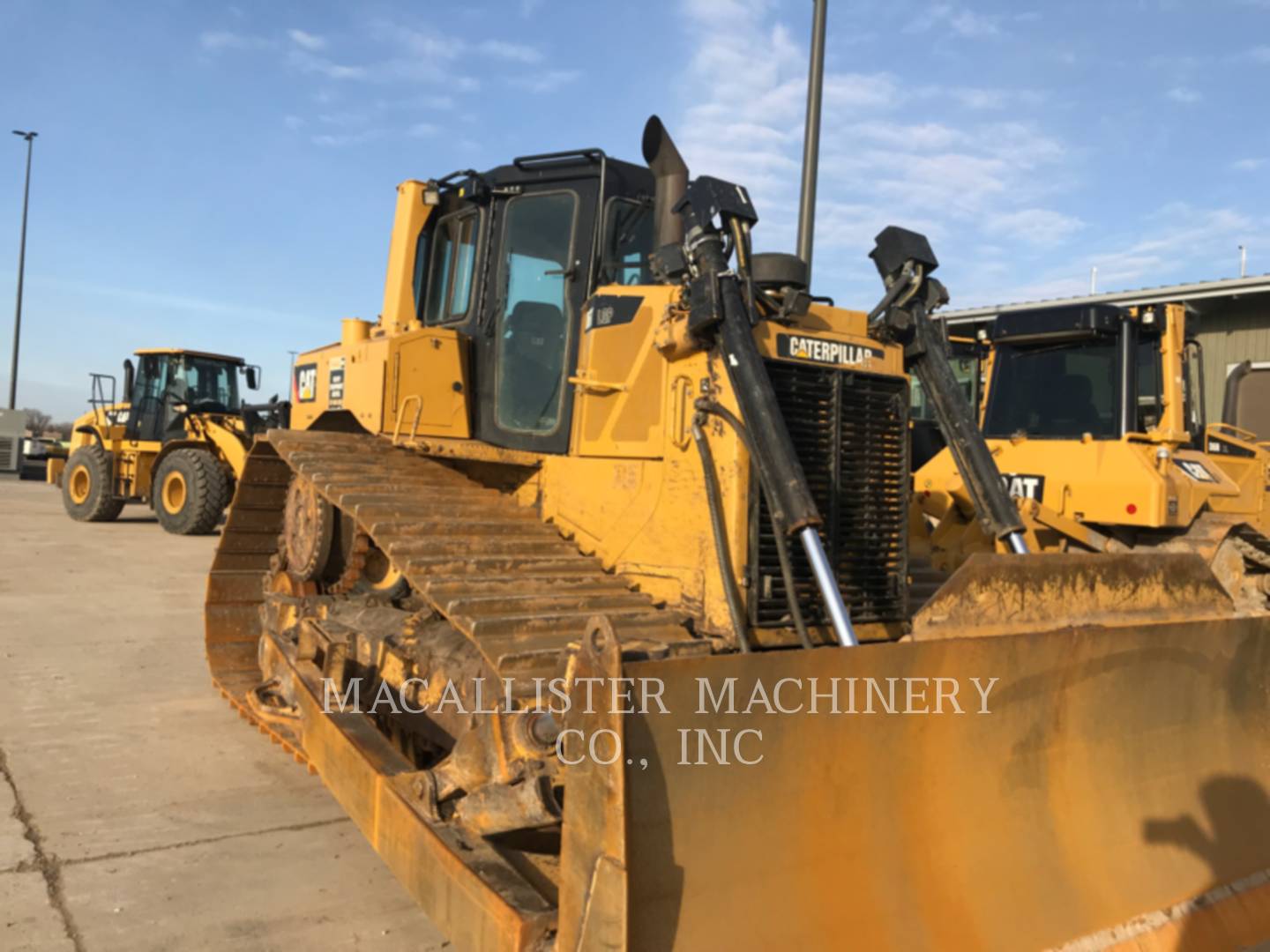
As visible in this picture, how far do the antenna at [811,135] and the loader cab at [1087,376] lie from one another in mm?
2539

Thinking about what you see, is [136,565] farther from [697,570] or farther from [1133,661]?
[1133,661]

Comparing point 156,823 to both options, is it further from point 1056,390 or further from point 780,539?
point 1056,390

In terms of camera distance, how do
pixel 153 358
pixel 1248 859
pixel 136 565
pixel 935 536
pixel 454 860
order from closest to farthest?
pixel 454 860, pixel 1248 859, pixel 935 536, pixel 136 565, pixel 153 358

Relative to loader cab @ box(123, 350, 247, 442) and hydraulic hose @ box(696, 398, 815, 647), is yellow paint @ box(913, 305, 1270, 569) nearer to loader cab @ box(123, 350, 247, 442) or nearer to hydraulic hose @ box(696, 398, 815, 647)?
hydraulic hose @ box(696, 398, 815, 647)

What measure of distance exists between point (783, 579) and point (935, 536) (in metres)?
4.73

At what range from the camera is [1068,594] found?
3.33 meters

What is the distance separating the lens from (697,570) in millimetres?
3623

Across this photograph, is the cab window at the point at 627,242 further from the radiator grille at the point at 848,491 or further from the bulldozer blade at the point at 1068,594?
the bulldozer blade at the point at 1068,594

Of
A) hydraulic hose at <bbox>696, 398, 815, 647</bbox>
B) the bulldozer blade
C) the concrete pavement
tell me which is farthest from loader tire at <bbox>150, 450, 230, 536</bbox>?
the bulldozer blade

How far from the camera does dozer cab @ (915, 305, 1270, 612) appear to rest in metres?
7.55

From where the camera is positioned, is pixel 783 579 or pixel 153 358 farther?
pixel 153 358

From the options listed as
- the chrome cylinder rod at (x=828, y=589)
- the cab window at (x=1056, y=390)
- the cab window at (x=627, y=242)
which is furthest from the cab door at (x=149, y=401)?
the chrome cylinder rod at (x=828, y=589)

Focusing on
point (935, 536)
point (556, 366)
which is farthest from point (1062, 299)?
point (556, 366)

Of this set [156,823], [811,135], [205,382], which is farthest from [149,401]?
[156,823]
